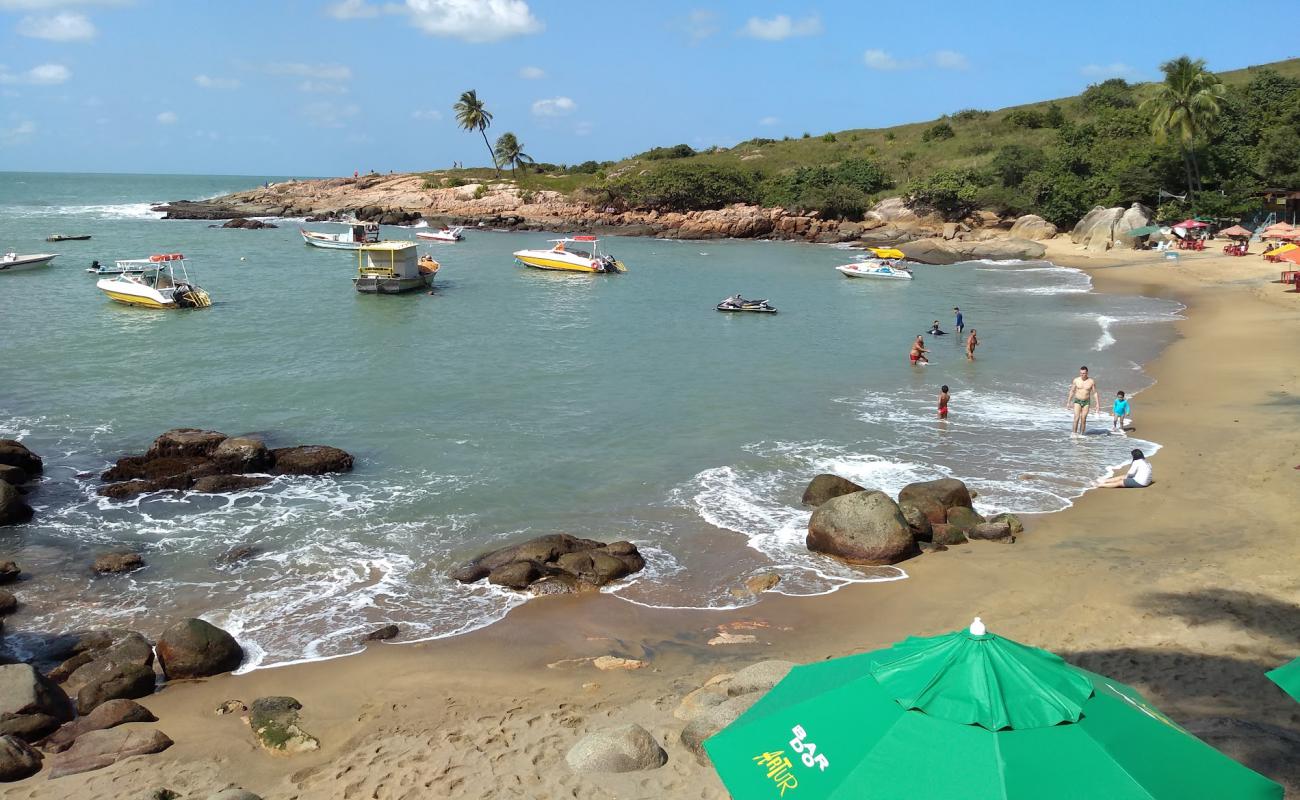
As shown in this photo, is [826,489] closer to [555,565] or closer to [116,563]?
[555,565]

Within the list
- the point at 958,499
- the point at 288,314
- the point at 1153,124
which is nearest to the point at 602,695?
the point at 958,499

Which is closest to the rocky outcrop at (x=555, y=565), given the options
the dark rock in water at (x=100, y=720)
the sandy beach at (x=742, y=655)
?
the sandy beach at (x=742, y=655)

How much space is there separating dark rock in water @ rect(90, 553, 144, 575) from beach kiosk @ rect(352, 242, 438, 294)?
31.8 metres

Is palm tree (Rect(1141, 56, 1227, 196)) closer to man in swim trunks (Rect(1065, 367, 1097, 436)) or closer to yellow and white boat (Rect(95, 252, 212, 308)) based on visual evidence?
man in swim trunks (Rect(1065, 367, 1097, 436))

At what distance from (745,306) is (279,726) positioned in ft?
111

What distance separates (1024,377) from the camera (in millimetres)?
29016

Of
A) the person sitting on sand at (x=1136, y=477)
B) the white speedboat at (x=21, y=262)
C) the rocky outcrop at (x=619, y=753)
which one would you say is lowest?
the rocky outcrop at (x=619, y=753)

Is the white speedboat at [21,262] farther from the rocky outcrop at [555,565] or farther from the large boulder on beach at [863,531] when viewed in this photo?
the large boulder on beach at [863,531]

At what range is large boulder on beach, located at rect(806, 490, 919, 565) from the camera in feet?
49.0

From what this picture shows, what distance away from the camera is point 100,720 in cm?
1045

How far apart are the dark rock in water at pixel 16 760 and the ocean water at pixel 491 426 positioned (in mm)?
2840

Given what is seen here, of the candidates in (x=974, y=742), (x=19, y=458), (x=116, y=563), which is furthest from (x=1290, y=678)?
(x=19, y=458)

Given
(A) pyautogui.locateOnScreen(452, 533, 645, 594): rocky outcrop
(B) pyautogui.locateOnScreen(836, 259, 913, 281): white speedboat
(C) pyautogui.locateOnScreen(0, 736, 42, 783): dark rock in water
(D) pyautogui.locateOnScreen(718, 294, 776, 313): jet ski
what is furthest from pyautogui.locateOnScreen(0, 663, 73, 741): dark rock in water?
(B) pyautogui.locateOnScreen(836, 259, 913, 281): white speedboat

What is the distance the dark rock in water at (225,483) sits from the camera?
18431mm
